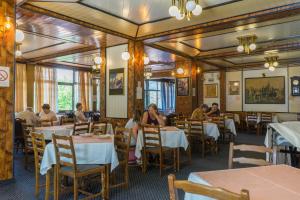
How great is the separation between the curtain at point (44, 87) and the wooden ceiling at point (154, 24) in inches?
106

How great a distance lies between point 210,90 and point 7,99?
11.2 metres

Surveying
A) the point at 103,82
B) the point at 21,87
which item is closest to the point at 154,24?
the point at 103,82

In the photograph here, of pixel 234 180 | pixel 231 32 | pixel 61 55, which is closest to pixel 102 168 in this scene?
pixel 234 180

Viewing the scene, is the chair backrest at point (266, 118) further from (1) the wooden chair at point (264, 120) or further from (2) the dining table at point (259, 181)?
(2) the dining table at point (259, 181)

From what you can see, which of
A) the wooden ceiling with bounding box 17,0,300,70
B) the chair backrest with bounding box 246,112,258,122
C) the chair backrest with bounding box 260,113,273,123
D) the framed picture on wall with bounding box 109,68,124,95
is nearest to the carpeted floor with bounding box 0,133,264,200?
the framed picture on wall with bounding box 109,68,124,95

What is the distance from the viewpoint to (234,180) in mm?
1837

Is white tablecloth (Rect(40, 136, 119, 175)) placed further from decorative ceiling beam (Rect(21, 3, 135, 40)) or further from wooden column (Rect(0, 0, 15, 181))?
decorative ceiling beam (Rect(21, 3, 135, 40))

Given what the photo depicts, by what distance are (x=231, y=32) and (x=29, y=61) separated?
8.47 meters

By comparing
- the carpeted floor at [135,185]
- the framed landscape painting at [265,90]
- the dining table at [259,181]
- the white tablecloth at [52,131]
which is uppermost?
the framed landscape painting at [265,90]

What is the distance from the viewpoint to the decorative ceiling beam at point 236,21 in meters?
4.79

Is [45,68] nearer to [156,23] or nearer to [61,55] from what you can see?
[61,55]

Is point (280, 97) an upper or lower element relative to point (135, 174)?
upper

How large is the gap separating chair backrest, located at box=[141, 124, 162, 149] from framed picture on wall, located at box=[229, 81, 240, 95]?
29.6ft

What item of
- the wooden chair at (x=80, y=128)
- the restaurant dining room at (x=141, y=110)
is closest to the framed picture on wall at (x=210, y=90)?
the restaurant dining room at (x=141, y=110)
